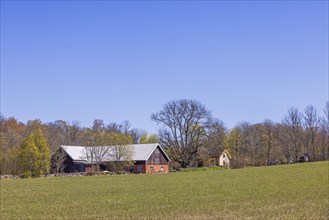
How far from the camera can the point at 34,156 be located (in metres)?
76.8

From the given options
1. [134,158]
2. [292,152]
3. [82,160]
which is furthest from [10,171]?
[292,152]

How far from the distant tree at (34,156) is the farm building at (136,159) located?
39.2 ft

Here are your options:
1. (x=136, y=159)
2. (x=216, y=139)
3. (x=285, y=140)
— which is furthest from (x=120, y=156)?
(x=285, y=140)

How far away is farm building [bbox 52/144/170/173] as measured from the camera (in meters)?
91.5

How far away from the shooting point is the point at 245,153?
128 m

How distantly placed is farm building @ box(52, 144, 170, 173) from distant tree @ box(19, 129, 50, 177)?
11959mm

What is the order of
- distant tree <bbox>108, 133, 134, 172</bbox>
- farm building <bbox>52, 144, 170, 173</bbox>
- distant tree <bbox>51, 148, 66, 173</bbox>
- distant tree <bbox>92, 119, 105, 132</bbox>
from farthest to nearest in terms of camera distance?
distant tree <bbox>92, 119, 105, 132</bbox>, farm building <bbox>52, 144, 170, 173</bbox>, distant tree <bbox>108, 133, 134, 172</bbox>, distant tree <bbox>51, 148, 66, 173</bbox>

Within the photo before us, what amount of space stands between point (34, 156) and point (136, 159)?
78.2 ft

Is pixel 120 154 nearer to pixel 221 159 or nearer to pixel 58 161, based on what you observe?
pixel 58 161

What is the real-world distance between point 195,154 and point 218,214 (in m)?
93.2

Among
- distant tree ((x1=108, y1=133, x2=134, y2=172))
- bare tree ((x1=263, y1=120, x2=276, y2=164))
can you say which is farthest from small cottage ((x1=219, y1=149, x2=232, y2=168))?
distant tree ((x1=108, y1=133, x2=134, y2=172))

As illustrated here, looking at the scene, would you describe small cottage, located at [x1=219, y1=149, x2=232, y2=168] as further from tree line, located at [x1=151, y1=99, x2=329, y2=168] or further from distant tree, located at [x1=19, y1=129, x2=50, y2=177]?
distant tree, located at [x1=19, y1=129, x2=50, y2=177]

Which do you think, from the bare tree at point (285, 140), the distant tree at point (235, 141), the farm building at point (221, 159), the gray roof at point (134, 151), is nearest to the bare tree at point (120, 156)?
the gray roof at point (134, 151)

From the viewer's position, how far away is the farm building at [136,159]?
300 feet
